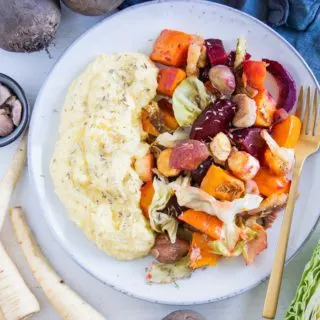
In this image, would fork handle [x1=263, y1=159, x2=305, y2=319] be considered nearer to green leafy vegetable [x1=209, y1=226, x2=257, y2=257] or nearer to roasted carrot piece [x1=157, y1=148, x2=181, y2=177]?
green leafy vegetable [x1=209, y1=226, x2=257, y2=257]

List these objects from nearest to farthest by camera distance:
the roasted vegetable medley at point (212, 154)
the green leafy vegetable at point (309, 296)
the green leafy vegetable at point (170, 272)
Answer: the green leafy vegetable at point (309, 296), the roasted vegetable medley at point (212, 154), the green leafy vegetable at point (170, 272)

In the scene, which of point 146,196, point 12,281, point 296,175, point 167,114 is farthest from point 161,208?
point 12,281

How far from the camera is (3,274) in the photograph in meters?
2.38

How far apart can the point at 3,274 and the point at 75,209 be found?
0.34 m

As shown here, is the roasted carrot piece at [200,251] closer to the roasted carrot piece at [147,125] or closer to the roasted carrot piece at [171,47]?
the roasted carrot piece at [147,125]

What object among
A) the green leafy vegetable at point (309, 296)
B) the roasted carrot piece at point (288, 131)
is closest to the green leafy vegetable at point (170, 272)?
the green leafy vegetable at point (309, 296)

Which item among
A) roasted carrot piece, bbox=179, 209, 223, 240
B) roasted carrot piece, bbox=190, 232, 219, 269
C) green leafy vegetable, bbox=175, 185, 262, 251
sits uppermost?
green leafy vegetable, bbox=175, 185, 262, 251

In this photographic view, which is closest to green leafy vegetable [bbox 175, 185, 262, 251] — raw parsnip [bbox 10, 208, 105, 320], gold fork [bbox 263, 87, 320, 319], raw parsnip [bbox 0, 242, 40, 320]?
gold fork [bbox 263, 87, 320, 319]

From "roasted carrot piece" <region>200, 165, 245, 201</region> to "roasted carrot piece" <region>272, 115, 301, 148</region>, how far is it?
19 centimetres

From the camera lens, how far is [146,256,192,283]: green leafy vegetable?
2.30 meters

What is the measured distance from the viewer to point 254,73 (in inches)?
88.2

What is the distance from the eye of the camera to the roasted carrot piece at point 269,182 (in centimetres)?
224

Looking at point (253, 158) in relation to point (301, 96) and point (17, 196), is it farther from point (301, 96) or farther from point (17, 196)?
point (17, 196)

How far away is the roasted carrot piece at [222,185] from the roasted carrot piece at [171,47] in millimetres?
355
